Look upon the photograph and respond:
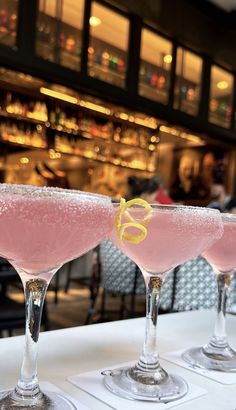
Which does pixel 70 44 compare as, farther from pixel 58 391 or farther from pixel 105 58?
pixel 58 391

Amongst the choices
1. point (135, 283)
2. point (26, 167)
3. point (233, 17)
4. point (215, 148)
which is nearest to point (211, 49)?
point (233, 17)

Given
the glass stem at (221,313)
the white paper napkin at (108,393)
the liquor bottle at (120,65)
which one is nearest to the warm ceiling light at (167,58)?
the liquor bottle at (120,65)

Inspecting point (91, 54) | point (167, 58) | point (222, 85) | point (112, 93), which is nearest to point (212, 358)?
point (112, 93)

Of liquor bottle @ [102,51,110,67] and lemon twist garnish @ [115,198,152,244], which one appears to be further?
liquor bottle @ [102,51,110,67]

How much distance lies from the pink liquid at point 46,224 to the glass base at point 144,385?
18 cm

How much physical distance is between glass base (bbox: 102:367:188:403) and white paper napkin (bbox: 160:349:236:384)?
49 mm

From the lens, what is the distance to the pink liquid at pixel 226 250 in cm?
75

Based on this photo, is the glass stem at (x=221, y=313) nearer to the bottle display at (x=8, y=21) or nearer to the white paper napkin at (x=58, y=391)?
the white paper napkin at (x=58, y=391)

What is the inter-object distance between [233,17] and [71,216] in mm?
5590

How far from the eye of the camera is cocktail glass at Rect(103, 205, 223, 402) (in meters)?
0.60

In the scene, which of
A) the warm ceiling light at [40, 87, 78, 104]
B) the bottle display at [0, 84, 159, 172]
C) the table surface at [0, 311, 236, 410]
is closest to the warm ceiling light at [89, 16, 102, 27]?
the warm ceiling light at [40, 87, 78, 104]

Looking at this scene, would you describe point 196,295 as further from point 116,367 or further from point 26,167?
point 26,167

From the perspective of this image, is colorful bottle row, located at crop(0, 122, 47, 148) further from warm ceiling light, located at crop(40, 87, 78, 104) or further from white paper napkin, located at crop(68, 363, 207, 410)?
white paper napkin, located at crop(68, 363, 207, 410)

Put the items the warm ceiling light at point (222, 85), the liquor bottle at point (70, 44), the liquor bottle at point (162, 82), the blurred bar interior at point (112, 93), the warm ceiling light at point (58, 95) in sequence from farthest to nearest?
the warm ceiling light at point (222, 85) → the liquor bottle at point (162, 82) → the warm ceiling light at point (58, 95) → the liquor bottle at point (70, 44) → the blurred bar interior at point (112, 93)
